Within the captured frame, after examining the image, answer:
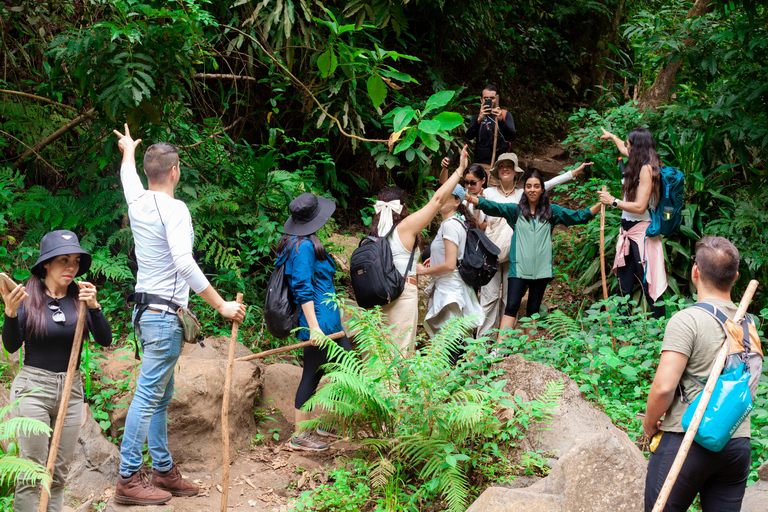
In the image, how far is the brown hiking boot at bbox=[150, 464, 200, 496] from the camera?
3936mm

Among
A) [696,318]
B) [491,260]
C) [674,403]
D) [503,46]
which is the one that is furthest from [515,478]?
[503,46]

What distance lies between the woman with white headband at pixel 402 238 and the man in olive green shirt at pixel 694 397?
7.98 ft

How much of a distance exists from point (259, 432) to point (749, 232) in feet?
19.1

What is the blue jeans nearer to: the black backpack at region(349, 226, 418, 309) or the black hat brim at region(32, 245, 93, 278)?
the black hat brim at region(32, 245, 93, 278)

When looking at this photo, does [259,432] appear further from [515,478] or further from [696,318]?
[696,318]

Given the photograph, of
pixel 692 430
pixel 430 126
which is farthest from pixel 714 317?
pixel 430 126

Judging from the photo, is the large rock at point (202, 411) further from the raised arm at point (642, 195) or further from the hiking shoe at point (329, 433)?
the raised arm at point (642, 195)

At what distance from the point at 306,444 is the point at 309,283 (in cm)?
131

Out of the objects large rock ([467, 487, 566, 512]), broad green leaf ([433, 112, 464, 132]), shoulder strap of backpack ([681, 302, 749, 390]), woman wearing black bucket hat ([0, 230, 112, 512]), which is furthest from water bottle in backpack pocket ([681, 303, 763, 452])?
woman wearing black bucket hat ([0, 230, 112, 512])

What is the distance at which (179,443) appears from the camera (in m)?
4.52

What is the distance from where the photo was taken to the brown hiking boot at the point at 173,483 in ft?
12.9

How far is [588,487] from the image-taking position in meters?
3.21

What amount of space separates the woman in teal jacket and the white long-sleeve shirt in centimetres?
293

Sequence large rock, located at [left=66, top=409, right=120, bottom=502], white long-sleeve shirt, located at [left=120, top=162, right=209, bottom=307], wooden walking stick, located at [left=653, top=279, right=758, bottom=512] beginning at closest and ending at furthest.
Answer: wooden walking stick, located at [left=653, top=279, right=758, bottom=512] < white long-sleeve shirt, located at [left=120, top=162, right=209, bottom=307] < large rock, located at [left=66, top=409, right=120, bottom=502]
